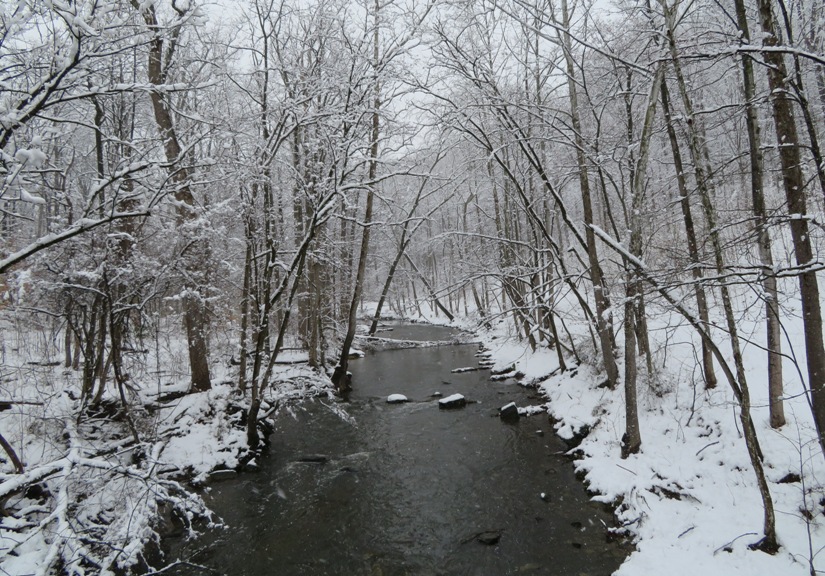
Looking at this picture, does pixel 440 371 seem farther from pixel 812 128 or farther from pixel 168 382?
pixel 812 128

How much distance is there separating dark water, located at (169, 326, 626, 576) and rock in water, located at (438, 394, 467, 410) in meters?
0.40

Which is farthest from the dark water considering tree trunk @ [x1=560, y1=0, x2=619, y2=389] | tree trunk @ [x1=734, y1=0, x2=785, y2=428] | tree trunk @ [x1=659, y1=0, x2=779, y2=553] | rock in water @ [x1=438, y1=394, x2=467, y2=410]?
tree trunk @ [x1=734, y1=0, x2=785, y2=428]

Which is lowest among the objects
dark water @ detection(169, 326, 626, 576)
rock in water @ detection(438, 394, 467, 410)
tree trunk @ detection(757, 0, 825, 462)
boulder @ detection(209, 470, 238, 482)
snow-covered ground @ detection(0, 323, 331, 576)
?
dark water @ detection(169, 326, 626, 576)

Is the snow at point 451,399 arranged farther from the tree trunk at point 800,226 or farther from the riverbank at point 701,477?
the tree trunk at point 800,226

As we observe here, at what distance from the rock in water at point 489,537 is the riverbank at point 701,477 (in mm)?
1700

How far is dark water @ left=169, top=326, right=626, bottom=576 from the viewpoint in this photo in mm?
5652

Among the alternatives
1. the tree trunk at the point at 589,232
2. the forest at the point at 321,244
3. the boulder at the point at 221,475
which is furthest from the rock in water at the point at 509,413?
the boulder at the point at 221,475

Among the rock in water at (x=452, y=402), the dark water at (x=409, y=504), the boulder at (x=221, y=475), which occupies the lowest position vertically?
the dark water at (x=409, y=504)

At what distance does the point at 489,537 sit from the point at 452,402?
5728 mm

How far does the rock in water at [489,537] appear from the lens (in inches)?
235

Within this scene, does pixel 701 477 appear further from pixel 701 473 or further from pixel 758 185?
pixel 758 185

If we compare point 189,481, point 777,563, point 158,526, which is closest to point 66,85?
point 158,526

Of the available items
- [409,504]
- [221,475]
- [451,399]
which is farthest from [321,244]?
[409,504]

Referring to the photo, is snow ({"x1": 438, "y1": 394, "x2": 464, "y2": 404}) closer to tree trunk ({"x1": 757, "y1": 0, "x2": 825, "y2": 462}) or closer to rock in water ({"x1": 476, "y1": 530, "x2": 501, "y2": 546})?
rock in water ({"x1": 476, "y1": 530, "x2": 501, "y2": 546})
